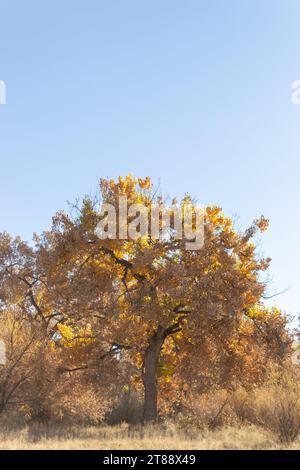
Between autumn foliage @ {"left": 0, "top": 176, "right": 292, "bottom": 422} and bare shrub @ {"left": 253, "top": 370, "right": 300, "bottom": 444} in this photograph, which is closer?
bare shrub @ {"left": 253, "top": 370, "right": 300, "bottom": 444}

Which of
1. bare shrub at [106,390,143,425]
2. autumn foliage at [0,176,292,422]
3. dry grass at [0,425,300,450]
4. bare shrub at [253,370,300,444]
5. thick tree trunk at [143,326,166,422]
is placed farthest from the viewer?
bare shrub at [106,390,143,425]

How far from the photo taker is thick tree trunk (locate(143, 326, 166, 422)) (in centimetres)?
2181

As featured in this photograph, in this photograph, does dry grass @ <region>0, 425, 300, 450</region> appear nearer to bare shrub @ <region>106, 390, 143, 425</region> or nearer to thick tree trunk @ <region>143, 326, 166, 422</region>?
thick tree trunk @ <region>143, 326, 166, 422</region>

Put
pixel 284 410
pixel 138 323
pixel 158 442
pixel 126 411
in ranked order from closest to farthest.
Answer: pixel 158 442 → pixel 284 410 → pixel 138 323 → pixel 126 411

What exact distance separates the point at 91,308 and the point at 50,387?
360 centimetres

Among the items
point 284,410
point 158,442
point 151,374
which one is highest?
point 151,374

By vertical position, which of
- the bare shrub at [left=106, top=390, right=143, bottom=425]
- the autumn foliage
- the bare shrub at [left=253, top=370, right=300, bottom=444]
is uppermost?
the autumn foliage

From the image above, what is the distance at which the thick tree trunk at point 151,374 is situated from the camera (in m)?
21.8

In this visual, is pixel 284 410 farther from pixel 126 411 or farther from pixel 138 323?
pixel 126 411

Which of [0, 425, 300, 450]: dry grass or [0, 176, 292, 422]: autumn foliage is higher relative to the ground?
[0, 176, 292, 422]: autumn foliage

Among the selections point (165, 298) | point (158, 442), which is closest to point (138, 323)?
point (165, 298)

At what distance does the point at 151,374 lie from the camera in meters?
22.2

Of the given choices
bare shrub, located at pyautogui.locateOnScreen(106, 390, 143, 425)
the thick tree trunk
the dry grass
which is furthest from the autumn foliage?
the dry grass
